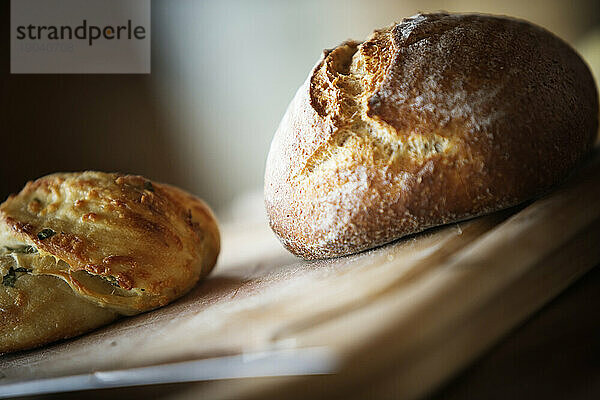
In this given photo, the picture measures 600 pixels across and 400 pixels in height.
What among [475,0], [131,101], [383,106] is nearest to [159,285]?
[383,106]

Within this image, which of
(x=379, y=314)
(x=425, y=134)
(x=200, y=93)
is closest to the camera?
(x=379, y=314)

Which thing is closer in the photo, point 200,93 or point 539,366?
point 539,366

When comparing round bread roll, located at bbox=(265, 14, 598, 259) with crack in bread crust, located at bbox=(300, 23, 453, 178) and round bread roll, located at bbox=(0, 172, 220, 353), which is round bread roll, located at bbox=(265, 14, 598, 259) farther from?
round bread roll, located at bbox=(0, 172, 220, 353)

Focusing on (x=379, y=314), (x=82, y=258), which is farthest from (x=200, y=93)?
(x=379, y=314)

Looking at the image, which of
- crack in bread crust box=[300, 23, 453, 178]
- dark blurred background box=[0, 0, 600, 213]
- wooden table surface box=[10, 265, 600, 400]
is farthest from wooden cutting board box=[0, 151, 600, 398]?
dark blurred background box=[0, 0, 600, 213]

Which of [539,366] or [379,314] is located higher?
[379,314]

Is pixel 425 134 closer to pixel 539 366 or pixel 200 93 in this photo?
pixel 539 366

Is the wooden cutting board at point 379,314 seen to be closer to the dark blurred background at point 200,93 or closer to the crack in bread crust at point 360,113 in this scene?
the crack in bread crust at point 360,113
